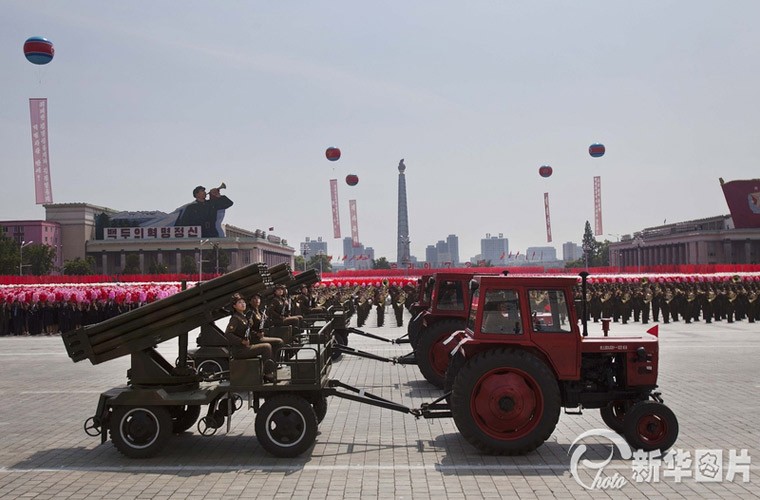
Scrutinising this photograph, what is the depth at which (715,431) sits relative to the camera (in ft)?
35.5

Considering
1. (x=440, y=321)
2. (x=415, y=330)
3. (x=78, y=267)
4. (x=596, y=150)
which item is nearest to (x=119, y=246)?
(x=78, y=267)

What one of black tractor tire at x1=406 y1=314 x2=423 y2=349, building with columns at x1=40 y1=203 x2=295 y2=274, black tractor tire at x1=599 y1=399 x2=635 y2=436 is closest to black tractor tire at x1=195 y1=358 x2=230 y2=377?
black tractor tire at x1=406 y1=314 x2=423 y2=349

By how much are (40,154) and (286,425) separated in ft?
95.8

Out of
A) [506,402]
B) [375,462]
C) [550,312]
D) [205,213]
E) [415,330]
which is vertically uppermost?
[205,213]

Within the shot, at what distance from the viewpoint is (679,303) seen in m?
34.8

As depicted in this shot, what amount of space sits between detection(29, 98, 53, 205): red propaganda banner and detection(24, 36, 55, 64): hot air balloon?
7.82 m

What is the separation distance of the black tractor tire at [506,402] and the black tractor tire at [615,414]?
1379 mm

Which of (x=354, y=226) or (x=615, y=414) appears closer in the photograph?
(x=615, y=414)

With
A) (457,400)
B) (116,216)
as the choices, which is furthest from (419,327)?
(116,216)

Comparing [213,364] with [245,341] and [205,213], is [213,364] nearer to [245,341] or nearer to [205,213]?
[245,341]

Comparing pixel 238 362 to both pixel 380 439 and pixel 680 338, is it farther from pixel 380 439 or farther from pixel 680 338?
pixel 680 338

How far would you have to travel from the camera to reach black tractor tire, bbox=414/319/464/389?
49.9 ft

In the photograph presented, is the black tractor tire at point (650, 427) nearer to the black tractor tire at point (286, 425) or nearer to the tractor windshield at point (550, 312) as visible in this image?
the tractor windshield at point (550, 312)

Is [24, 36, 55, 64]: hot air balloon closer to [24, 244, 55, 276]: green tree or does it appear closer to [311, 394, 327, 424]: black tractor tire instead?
[311, 394, 327, 424]: black tractor tire
